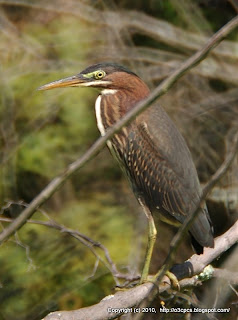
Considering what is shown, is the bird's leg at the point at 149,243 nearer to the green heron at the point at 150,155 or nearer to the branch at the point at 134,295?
the green heron at the point at 150,155

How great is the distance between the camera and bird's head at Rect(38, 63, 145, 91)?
2727 mm

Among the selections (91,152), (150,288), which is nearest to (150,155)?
(150,288)

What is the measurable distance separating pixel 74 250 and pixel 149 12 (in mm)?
1842

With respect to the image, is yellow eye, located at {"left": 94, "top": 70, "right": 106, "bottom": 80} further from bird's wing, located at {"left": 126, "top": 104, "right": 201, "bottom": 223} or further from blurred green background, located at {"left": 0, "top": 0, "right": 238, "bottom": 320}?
blurred green background, located at {"left": 0, "top": 0, "right": 238, "bottom": 320}

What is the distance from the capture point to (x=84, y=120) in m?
4.62

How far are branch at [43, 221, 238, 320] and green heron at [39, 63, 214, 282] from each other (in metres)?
0.15

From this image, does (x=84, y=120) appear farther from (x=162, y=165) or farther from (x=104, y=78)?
(x=162, y=165)

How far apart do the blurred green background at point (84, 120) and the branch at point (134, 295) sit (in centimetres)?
143

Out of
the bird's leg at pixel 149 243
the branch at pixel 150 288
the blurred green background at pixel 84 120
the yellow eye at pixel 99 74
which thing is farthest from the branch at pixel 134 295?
the blurred green background at pixel 84 120

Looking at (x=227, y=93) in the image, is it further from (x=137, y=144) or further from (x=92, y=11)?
(x=137, y=144)

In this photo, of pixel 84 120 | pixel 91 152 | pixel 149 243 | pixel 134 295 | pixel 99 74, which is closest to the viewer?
pixel 91 152

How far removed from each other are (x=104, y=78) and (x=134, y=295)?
3.21 ft

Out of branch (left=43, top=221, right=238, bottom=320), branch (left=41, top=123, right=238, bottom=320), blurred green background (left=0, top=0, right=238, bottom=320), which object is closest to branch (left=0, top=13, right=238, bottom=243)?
branch (left=41, top=123, right=238, bottom=320)

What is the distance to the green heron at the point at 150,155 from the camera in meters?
2.71
